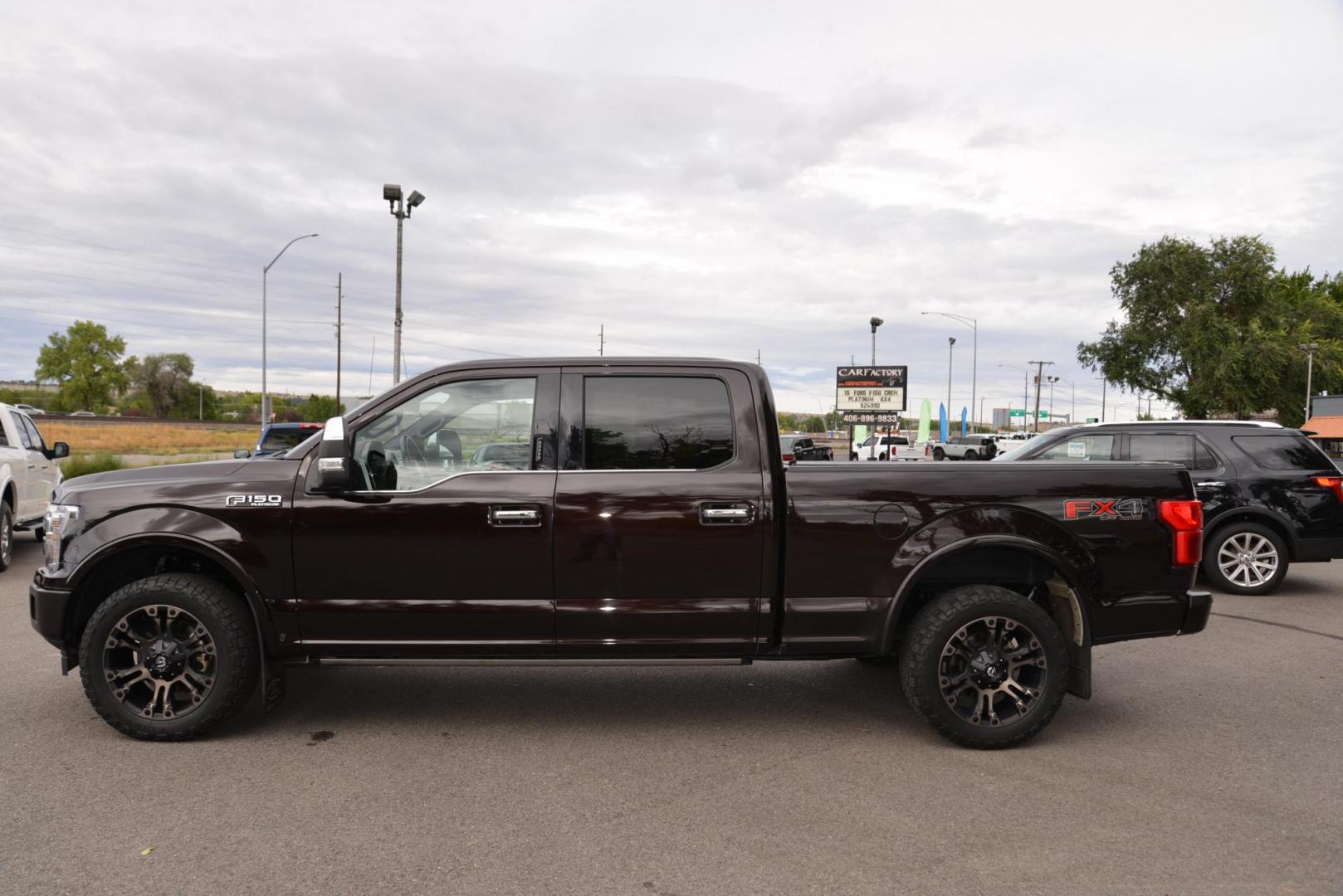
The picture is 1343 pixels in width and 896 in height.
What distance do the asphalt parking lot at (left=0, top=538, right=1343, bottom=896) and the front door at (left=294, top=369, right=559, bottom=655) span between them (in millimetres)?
561

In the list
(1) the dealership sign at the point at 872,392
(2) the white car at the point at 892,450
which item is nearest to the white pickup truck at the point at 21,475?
(2) the white car at the point at 892,450

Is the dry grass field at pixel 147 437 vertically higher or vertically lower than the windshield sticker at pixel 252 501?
lower

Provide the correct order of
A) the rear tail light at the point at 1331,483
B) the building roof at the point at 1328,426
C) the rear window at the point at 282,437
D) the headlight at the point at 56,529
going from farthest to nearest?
the building roof at the point at 1328,426
the rear window at the point at 282,437
the rear tail light at the point at 1331,483
the headlight at the point at 56,529

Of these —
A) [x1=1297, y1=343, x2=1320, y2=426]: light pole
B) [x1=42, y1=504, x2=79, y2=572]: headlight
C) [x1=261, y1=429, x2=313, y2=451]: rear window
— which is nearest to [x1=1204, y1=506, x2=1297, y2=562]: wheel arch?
[x1=42, y1=504, x2=79, y2=572]: headlight

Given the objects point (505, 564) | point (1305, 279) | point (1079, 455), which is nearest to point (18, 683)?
Result: point (505, 564)

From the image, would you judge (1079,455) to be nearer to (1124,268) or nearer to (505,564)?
(505,564)

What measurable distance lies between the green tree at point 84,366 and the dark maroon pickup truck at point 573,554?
11988cm

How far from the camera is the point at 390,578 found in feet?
15.0

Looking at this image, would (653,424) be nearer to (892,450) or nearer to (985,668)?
(985,668)

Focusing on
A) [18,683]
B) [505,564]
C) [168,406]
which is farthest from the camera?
[168,406]

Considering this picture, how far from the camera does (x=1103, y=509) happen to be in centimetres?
475

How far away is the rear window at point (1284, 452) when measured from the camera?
9.32 meters

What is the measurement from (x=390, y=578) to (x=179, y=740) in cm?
133

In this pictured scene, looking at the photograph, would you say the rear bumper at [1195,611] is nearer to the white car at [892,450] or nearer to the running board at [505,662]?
the running board at [505,662]
